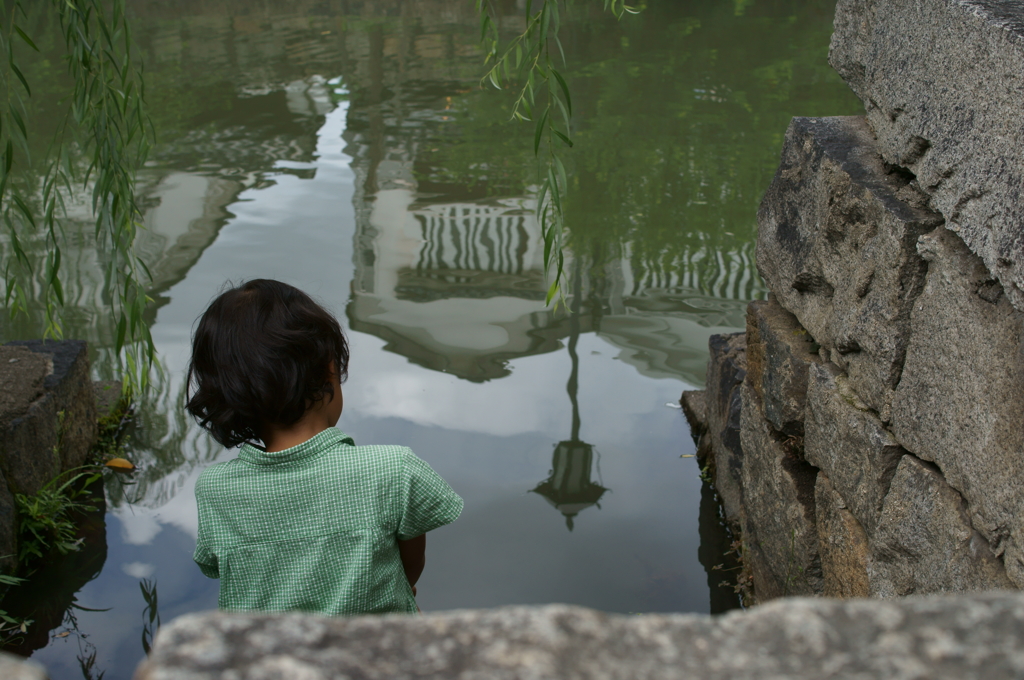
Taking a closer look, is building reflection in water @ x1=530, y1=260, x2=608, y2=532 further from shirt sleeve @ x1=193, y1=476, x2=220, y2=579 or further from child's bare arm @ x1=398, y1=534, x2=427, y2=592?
shirt sleeve @ x1=193, y1=476, x2=220, y2=579

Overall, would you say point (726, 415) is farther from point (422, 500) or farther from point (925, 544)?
point (422, 500)

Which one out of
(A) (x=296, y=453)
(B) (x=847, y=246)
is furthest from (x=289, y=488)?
(B) (x=847, y=246)

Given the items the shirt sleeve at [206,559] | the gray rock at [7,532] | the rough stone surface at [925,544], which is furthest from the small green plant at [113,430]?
the rough stone surface at [925,544]

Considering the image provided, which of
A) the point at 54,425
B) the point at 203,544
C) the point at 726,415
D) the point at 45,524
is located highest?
the point at 203,544

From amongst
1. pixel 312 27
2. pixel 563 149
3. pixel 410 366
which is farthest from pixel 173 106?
pixel 410 366

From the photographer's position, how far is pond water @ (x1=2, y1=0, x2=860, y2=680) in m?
2.62

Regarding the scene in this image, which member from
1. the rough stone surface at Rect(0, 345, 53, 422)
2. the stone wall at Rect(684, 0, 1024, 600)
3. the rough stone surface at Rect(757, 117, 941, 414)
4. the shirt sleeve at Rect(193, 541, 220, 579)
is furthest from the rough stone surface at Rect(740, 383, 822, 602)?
the rough stone surface at Rect(0, 345, 53, 422)

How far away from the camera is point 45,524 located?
2.60 meters

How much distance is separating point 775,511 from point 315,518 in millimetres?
1301

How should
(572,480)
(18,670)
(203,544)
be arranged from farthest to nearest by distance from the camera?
(572,480)
(203,544)
(18,670)

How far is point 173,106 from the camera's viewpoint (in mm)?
7594

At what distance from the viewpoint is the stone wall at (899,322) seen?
→ 1.36 m

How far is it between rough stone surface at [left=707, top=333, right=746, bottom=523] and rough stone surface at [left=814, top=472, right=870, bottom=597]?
0.65m

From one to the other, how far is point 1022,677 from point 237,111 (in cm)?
777
